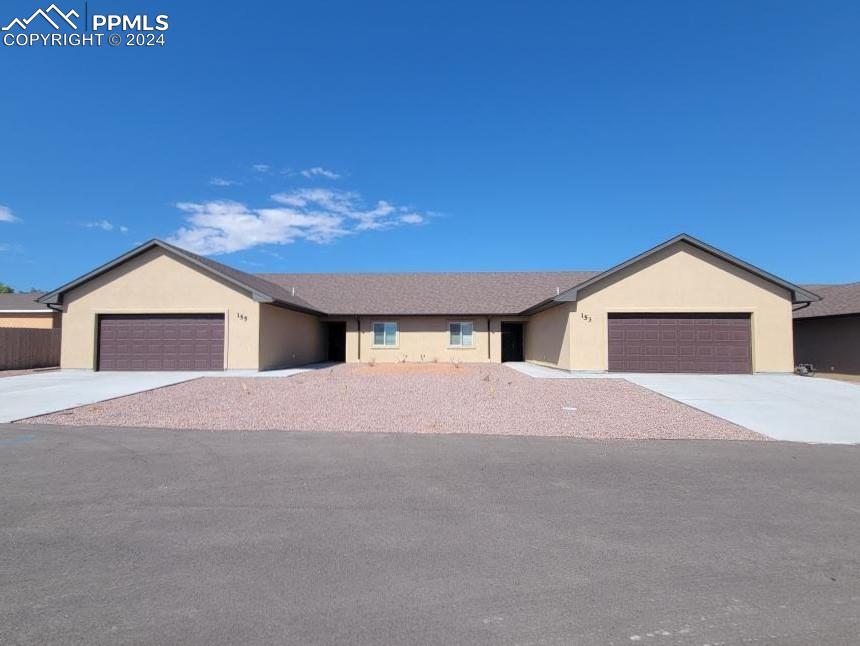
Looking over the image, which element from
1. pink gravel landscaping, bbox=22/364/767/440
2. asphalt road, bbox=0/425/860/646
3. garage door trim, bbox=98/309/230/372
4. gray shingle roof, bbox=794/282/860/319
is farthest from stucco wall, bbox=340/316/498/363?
asphalt road, bbox=0/425/860/646

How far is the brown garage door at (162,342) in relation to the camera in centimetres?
1977

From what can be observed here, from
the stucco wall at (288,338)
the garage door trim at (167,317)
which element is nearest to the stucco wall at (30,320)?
the garage door trim at (167,317)

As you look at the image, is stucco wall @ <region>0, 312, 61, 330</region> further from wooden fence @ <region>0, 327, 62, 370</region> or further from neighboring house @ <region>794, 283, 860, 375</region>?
neighboring house @ <region>794, 283, 860, 375</region>

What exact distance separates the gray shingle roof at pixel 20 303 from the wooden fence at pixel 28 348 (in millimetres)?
8136

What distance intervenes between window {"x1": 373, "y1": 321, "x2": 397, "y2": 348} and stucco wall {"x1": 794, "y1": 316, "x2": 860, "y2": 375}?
19967 mm

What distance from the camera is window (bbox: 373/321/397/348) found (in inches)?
1061

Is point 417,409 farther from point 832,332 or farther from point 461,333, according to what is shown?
point 832,332

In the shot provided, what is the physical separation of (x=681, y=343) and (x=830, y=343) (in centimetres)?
889

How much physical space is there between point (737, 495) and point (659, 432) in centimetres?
361

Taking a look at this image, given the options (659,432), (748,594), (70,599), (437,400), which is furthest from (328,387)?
(748,594)

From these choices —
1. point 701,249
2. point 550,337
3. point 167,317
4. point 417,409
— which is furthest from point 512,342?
point 417,409

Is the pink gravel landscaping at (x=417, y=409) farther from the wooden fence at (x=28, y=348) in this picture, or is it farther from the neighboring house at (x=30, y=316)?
the neighboring house at (x=30, y=316)

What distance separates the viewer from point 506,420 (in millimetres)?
10062

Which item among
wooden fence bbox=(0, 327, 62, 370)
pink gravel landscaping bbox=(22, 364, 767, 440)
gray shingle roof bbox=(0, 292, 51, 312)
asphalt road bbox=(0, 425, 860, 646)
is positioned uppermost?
gray shingle roof bbox=(0, 292, 51, 312)
